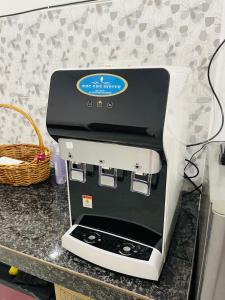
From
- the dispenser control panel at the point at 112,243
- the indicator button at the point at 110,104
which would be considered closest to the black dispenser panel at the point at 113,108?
the indicator button at the point at 110,104

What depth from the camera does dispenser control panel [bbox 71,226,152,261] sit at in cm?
57

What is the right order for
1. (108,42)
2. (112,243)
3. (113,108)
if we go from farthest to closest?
(108,42)
(112,243)
(113,108)

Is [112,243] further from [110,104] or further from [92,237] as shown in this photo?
[110,104]

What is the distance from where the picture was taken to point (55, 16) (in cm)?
106

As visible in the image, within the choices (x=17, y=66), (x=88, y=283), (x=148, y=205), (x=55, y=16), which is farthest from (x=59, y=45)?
(x=88, y=283)

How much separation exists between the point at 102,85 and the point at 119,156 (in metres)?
0.16

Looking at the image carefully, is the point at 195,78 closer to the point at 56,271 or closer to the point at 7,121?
the point at 56,271

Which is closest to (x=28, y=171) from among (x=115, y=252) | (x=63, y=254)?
(x=63, y=254)

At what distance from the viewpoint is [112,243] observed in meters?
0.61

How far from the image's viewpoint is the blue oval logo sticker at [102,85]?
1.62 ft

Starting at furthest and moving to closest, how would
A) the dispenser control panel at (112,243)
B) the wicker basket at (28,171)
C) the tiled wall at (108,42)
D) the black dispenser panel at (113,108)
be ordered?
the wicker basket at (28,171) < the tiled wall at (108,42) < the dispenser control panel at (112,243) < the black dispenser panel at (113,108)

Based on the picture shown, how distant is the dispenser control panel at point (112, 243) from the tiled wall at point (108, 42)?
522 millimetres

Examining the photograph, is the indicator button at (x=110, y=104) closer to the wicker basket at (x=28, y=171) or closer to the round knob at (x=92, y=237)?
the round knob at (x=92, y=237)

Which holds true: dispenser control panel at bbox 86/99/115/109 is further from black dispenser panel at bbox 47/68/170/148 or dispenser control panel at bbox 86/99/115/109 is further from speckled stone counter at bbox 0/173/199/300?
speckled stone counter at bbox 0/173/199/300
